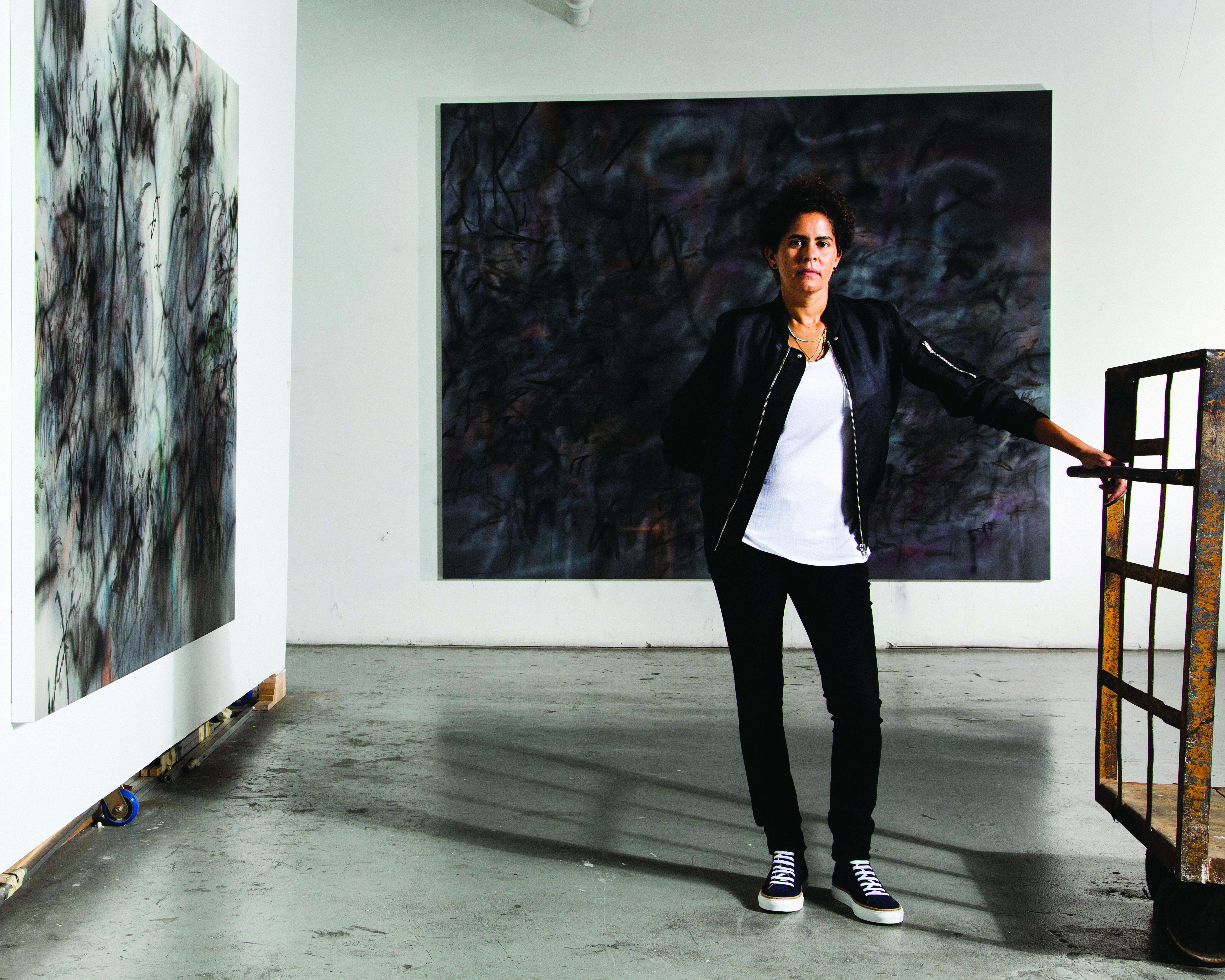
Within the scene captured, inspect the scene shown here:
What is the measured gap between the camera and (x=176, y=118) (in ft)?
9.30

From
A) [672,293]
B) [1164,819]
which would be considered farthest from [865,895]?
[672,293]

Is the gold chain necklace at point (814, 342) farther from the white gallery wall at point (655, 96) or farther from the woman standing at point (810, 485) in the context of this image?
the white gallery wall at point (655, 96)

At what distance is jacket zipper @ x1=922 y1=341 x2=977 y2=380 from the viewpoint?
2.17 meters

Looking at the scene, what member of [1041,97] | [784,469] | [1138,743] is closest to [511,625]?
[1138,743]

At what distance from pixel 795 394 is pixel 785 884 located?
3.33ft

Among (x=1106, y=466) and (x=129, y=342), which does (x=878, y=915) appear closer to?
(x=1106, y=466)

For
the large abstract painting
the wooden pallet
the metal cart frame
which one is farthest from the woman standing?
the large abstract painting

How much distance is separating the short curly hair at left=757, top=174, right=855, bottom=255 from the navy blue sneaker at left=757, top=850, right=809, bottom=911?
1290 millimetres

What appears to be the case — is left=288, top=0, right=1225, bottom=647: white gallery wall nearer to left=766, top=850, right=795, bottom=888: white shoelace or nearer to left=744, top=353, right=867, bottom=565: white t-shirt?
left=766, top=850, right=795, bottom=888: white shoelace

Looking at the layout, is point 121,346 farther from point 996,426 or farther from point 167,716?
point 996,426

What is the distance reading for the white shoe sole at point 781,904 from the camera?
213cm

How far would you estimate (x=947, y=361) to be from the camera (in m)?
2.18

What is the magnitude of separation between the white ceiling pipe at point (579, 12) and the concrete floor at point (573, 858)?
3173mm

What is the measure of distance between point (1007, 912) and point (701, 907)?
25.0 inches
